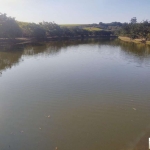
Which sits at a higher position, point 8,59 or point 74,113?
point 8,59

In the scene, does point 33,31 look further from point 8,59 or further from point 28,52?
point 8,59

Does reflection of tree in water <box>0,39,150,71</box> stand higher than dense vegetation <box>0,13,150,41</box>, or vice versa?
dense vegetation <box>0,13,150,41</box>

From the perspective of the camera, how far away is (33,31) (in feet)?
258

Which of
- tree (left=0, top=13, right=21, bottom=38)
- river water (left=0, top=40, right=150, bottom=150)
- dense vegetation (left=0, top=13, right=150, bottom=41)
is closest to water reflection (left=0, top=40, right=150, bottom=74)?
tree (left=0, top=13, right=21, bottom=38)

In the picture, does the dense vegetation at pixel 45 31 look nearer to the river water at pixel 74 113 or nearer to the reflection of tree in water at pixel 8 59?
the reflection of tree in water at pixel 8 59

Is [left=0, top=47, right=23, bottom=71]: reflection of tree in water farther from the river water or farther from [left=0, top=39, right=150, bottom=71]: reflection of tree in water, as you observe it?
the river water

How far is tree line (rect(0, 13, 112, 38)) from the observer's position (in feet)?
202

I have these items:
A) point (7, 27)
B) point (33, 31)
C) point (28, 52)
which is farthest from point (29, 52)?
point (33, 31)

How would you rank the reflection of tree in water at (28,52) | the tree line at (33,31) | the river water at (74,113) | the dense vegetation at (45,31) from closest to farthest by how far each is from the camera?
the river water at (74,113) < the reflection of tree in water at (28,52) < the tree line at (33,31) < the dense vegetation at (45,31)

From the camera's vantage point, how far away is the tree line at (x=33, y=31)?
61594 millimetres

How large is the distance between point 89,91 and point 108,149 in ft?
26.9

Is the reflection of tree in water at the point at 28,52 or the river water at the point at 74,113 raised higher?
the reflection of tree in water at the point at 28,52

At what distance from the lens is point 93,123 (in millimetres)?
11648

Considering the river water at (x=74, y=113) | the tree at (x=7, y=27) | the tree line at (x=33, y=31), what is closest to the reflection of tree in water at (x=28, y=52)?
the tree at (x=7, y=27)
